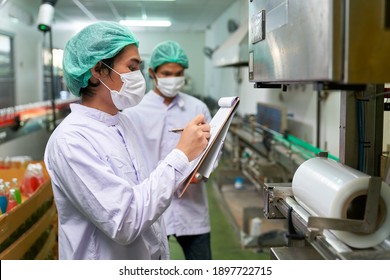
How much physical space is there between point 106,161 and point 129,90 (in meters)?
0.24

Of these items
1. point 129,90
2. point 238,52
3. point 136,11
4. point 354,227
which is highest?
point 136,11

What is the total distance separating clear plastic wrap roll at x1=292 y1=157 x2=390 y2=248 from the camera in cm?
84

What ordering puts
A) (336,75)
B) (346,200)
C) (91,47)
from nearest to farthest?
(336,75) → (346,200) → (91,47)

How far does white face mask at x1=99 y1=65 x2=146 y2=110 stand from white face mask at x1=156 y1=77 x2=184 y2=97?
762 mm

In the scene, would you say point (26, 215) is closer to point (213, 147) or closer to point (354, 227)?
point (213, 147)

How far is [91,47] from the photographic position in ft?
4.05

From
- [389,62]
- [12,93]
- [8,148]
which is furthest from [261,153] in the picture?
[389,62]

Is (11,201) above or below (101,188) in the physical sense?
below

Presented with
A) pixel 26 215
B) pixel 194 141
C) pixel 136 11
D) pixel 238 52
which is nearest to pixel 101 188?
pixel 194 141

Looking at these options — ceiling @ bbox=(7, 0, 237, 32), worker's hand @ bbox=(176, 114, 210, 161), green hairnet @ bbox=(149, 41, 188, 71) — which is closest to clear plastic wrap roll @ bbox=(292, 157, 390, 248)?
worker's hand @ bbox=(176, 114, 210, 161)

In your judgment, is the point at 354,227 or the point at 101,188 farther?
the point at 101,188

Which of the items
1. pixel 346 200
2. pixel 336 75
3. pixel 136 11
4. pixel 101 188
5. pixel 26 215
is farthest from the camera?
pixel 136 11

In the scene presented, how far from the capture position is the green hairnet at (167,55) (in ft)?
6.98

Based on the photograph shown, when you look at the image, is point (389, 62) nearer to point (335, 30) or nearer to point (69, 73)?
point (335, 30)
